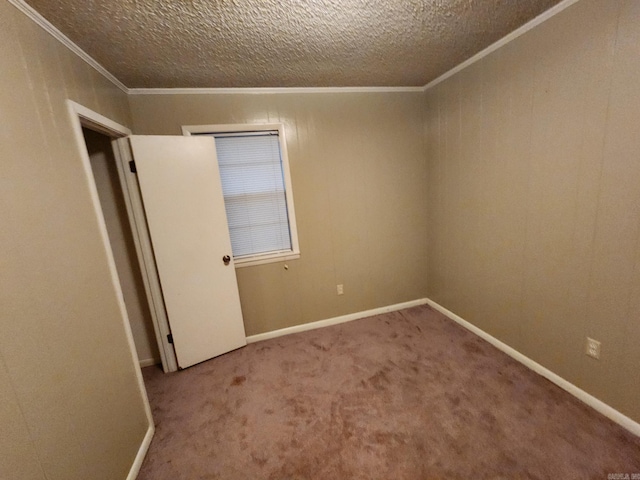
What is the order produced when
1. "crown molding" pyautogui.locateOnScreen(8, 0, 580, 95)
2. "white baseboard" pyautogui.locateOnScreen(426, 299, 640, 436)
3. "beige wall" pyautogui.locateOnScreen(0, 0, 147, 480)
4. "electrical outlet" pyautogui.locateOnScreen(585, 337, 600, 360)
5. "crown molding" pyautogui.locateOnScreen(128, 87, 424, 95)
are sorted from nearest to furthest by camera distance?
"beige wall" pyautogui.locateOnScreen(0, 0, 147, 480)
"crown molding" pyautogui.locateOnScreen(8, 0, 580, 95)
"white baseboard" pyautogui.locateOnScreen(426, 299, 640, 436)
"electrical outlet" pyautogui.locateOnScreen(585, 337, 600, 360)
"crown molding" pyautogui.locateOnScreen(128, 87, 424, 95)

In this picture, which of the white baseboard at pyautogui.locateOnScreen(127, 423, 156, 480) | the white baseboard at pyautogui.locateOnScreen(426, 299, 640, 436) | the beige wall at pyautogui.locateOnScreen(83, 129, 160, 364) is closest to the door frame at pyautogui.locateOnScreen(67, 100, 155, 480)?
the white baseboard at pyautogui.locateOnScreen(127, 423, 156, 480)

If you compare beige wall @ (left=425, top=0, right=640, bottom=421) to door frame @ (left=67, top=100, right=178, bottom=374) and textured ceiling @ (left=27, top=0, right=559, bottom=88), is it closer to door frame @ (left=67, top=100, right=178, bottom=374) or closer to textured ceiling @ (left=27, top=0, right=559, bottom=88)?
textured ceiling @ (left=27, top=0, right=559, bottom=88)

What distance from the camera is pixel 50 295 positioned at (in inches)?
41.2

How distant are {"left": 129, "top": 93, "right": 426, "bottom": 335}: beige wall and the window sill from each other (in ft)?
0.18

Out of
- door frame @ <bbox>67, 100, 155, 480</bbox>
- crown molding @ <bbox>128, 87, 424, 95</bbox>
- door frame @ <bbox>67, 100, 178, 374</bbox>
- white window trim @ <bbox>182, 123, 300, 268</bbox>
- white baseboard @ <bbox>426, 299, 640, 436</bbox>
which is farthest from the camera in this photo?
white window trim @ <bbox>182, 123, 300, 268</bbox>

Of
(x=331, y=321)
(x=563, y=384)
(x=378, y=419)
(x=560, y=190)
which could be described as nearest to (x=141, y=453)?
(x=378, y=419)

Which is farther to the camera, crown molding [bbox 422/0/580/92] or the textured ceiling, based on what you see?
crown molding [bbox 422/0/580/92]

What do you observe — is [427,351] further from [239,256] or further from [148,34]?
[148,34]

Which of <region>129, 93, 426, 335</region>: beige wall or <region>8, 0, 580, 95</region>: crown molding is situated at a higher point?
<region>8, 0, 580, 95</region>: crown molding

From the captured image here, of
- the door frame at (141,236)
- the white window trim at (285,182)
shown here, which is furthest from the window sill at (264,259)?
the door frame at (141,236)

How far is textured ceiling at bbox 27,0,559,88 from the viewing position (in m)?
1.34

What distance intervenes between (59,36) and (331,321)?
9.55 feet

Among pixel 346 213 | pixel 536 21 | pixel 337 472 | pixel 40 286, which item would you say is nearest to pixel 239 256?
pixel 346 213

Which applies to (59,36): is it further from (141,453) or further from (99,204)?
(141,453)
